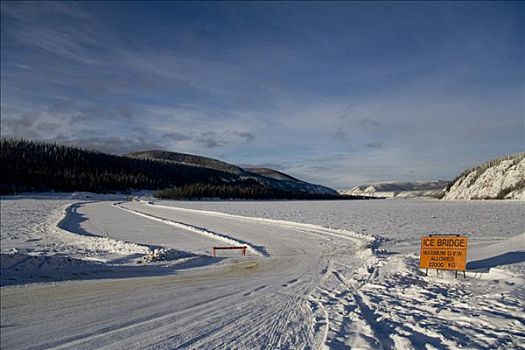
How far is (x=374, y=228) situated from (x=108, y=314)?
1734 cm

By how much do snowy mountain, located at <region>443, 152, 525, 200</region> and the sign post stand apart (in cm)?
234

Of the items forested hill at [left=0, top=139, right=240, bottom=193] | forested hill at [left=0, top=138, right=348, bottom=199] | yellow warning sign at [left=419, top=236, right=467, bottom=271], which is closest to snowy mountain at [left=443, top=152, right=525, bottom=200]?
yellow warning sign at [left=419, top=236, right=467, bottom=271]

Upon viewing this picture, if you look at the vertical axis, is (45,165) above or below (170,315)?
above

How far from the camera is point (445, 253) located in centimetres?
1020

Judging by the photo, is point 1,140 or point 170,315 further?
point 1,140

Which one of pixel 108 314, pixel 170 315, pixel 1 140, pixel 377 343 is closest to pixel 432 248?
pixel 377 343

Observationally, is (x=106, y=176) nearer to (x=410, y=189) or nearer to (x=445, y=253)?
(x=445, y=253)

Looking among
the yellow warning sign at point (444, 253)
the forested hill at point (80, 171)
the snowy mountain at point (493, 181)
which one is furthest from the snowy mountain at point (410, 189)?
the forested hill at point (80, 171)

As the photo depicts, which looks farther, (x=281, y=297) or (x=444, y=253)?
(x=444, y=253)

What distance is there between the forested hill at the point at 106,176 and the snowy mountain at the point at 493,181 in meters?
89.9

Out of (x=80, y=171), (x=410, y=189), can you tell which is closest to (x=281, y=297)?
(x=410, y=189)

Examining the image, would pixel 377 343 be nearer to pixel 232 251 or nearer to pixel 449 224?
pixel 449 224

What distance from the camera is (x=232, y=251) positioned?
17453 millimetres

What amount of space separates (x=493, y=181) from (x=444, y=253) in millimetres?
3647
